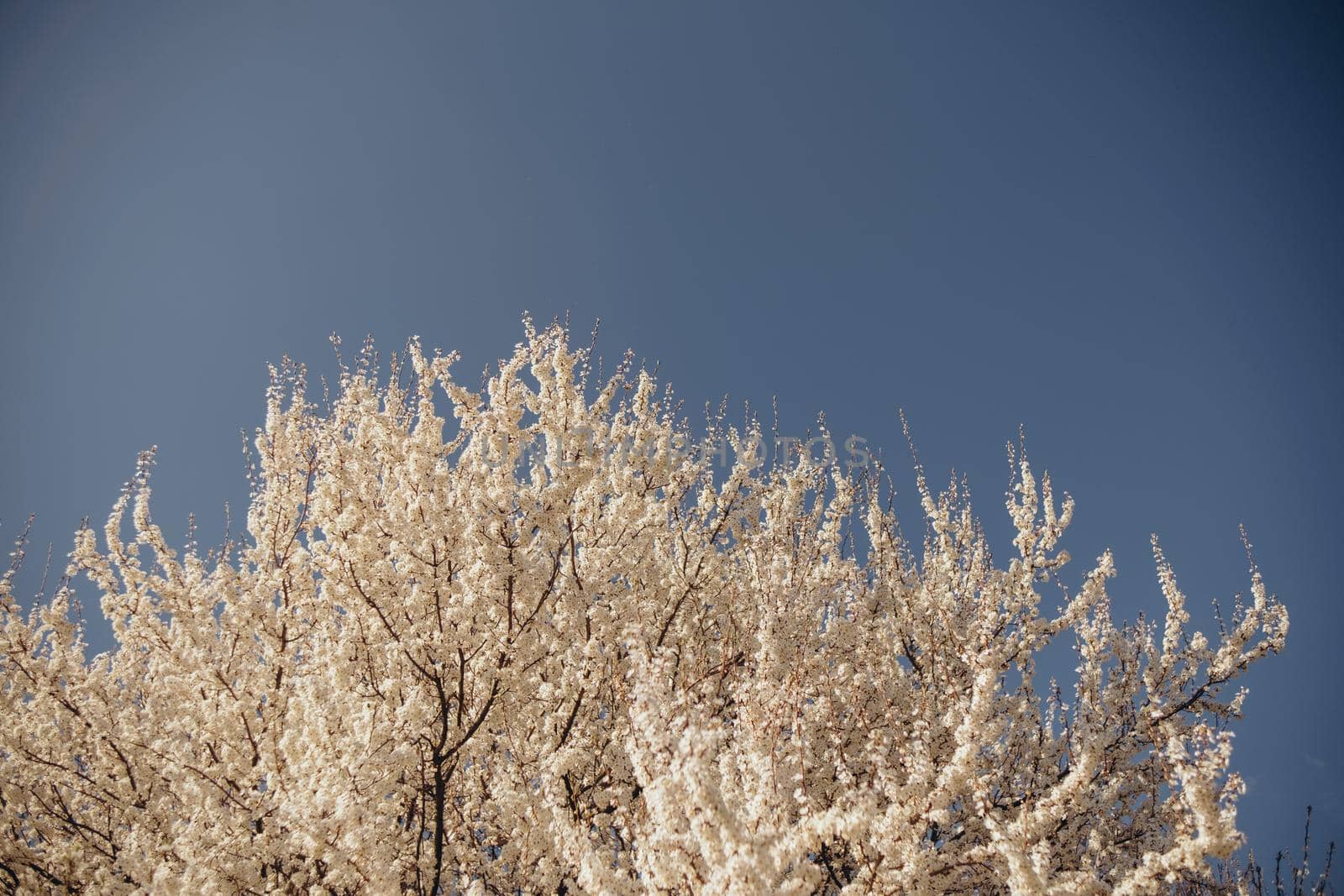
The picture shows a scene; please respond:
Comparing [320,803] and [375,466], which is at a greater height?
[375,466]

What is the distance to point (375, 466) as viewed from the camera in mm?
5379

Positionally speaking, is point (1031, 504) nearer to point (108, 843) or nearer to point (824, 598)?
point (824, 598)

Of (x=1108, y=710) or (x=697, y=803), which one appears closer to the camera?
(x=697, y=803)

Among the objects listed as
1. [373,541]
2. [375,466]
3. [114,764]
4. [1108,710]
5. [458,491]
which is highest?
[375,466]

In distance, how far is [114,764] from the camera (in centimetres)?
504

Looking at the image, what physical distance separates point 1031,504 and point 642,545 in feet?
14.4

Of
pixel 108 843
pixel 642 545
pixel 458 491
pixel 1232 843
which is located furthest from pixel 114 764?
pixel 1232 843

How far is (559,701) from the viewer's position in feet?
16.4

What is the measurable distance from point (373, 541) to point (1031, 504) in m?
6.42

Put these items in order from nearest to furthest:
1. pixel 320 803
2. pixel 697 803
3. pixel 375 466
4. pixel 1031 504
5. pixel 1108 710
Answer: pixel 697 803 → pixel 320 803 → pixel 375 466 → pixel 1108 710 → pixel 1031 504

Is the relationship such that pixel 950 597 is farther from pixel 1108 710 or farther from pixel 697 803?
pixel 697 803

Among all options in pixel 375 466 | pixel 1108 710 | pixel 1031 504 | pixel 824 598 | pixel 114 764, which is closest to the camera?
pixel 114 764

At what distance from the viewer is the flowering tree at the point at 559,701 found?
3.13 meters

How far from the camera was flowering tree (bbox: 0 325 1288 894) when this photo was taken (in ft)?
10.3
